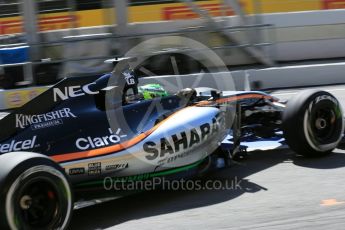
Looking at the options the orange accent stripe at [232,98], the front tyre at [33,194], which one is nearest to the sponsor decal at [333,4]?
the orange accent stripe at [232,98]

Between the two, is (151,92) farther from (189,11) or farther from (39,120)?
(189,11)

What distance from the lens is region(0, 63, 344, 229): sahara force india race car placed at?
14.4 feet

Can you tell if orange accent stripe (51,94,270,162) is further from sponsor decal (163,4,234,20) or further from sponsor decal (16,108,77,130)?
sponsor decal (163,4,234,20)

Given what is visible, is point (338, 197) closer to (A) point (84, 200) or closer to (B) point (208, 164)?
(B) point (208, 164)

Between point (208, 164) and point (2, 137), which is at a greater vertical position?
point (2, 137)

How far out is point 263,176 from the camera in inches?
236

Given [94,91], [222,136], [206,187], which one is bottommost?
[206,187]

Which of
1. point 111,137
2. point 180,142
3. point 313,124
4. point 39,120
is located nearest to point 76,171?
point 111,137

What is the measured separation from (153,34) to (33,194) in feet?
27.4

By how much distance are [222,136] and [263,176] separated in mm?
581

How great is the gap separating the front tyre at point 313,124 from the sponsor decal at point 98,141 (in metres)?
1.86

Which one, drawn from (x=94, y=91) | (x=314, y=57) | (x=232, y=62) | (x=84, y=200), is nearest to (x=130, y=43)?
(x=232, y=62)

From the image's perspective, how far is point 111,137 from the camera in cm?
537

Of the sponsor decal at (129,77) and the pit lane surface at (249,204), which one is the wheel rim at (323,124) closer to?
the pit lane surface at (249,204)
